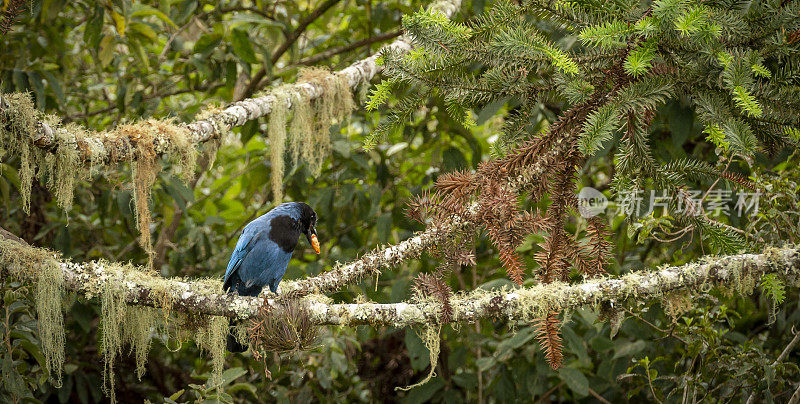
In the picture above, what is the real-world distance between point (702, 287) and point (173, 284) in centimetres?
173

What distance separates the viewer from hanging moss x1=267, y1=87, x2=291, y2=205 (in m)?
3.32

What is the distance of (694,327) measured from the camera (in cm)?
299

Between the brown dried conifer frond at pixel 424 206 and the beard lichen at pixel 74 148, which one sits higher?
the beard lichen at pixel 74 148

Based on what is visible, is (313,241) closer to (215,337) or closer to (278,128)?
(278,128)

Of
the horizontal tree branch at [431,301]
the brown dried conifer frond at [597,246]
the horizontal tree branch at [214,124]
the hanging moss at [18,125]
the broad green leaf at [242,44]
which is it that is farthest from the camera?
the broad green leaf at [242,44]

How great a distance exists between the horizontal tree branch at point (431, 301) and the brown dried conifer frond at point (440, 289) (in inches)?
1.2

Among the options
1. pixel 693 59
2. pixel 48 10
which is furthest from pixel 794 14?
pixel 48 10

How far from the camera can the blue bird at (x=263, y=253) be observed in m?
2.97

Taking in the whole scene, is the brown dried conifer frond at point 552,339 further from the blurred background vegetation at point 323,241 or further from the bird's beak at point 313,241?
the bird's beak at point 313,241

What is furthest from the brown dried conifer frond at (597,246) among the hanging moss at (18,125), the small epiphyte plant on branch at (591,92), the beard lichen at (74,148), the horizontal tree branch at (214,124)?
the hanging moss at (18,125)

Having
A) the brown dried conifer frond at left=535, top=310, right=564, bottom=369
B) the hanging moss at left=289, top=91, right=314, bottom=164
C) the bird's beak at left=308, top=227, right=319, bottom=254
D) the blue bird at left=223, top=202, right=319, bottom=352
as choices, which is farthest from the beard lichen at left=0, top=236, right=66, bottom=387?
the brown dried conifer frond at left=535, top=310, right=564, bottom=369

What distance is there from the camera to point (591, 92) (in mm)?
1963

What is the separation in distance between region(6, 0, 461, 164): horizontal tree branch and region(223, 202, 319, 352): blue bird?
0.47 m

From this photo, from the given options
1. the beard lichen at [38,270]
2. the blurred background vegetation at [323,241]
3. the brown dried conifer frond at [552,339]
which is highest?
the beard lichen at [38,270]
